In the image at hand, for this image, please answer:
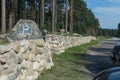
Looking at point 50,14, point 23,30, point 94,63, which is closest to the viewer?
point 23,30

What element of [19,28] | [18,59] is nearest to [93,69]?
[19,28]

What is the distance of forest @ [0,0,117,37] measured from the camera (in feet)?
123

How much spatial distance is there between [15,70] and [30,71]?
2014 mm

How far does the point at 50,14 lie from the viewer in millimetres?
70188

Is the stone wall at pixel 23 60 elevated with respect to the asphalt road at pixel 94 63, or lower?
elevated

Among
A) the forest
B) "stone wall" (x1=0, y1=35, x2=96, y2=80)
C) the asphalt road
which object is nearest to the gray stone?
"stone wall" (x1=0, y1=35, x2=96, y2=80)

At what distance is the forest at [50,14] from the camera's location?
3741 cm

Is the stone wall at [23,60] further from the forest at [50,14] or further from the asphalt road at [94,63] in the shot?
the forest at [50,14]

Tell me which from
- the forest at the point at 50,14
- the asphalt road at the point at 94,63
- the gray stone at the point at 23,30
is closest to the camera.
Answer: the gray stone at the point at 23,30

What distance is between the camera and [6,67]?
8.08 metres

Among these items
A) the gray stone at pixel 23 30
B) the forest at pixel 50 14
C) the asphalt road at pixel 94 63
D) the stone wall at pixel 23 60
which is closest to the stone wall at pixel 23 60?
the stone wall at pixel 23 60

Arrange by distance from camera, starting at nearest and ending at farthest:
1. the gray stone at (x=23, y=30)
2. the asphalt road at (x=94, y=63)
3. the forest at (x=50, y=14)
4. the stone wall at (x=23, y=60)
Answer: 1. the stone wall at (x=23, y=60)
2. the gray stone at (x=23, y=30)
3. the asphalt road at (x=94, y=63)
4. the forest at (x=50, y=14)

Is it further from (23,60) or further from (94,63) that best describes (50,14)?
(23,60)

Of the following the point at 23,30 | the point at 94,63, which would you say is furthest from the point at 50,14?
the point at 23,30
